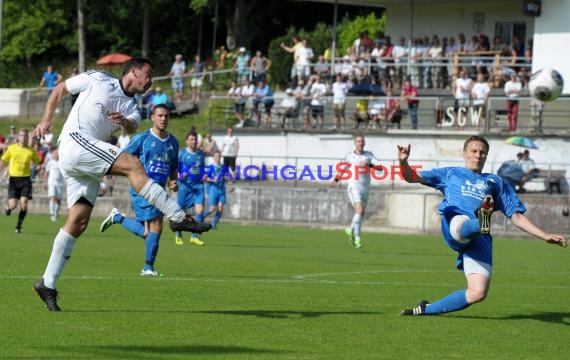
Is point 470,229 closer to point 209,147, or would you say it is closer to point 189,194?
point 189,194

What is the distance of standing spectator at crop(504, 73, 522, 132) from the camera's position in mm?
35438

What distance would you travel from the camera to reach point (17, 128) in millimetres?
48594

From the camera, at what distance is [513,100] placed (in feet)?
116

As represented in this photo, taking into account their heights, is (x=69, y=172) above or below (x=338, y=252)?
above

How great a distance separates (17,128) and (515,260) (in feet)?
101

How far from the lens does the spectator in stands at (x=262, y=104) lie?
4044 centimetres

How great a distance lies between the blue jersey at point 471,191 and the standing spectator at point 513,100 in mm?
24094

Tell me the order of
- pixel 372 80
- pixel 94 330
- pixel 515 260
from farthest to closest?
pixel 372 80 → pixel 515 260 → pixel 94 330

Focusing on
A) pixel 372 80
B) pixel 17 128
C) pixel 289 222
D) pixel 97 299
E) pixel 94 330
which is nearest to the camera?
pixel 94 330

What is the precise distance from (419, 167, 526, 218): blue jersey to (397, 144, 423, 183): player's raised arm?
234 mm

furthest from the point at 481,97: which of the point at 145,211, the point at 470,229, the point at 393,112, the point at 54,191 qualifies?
the point at 470,229

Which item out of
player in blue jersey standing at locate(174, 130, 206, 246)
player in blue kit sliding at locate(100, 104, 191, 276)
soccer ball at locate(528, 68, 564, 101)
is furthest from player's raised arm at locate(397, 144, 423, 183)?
player in blue jersey standing at locate(174, 130, 206, 246)

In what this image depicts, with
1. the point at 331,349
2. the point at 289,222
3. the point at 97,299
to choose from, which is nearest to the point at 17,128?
the point at 289,222

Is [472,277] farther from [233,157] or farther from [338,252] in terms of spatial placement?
[233,157]
